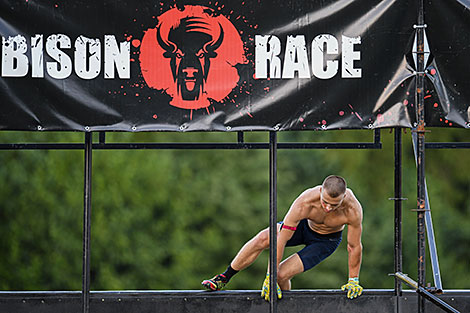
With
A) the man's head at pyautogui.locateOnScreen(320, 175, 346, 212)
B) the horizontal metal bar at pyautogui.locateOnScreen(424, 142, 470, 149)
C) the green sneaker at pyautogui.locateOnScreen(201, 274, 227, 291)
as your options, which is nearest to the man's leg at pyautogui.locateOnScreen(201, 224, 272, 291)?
the green sneaker at pyautogui.locateOnScreen(201, 274, 227, 291)

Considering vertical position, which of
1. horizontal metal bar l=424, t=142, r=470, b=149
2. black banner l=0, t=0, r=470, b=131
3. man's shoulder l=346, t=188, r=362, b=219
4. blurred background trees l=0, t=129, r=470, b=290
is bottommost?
blurred background trees l=0, t=129, r=470, b=290

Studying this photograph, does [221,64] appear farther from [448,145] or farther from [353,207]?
[448,145]

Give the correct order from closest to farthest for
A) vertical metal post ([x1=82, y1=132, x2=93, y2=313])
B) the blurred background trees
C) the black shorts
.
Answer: vertical metal post ([x1=82, y1=132, x2=93, y2=313]) < the black shorts < the blurred background trees

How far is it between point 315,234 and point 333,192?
83cm

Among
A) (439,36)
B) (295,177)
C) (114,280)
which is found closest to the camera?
(439,36)

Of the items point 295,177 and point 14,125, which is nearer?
point 14,125

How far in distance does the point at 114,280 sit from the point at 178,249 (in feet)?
7.20

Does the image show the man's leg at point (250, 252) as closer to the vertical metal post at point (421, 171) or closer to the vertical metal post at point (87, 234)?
the vertical metal post at point (87, 234)

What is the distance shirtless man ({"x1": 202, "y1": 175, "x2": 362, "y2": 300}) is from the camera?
19.1 feet

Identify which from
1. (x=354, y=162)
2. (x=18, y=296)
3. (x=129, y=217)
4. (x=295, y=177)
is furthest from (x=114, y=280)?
(x=18, y=296)

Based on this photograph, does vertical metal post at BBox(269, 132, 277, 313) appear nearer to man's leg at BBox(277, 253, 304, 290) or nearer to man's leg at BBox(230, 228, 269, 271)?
man's leg at BBox(277, 253, 304, 290)

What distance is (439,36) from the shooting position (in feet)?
16.9

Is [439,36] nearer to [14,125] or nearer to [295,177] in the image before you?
[14,125]

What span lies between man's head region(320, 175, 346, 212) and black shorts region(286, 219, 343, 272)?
23.8 inches
